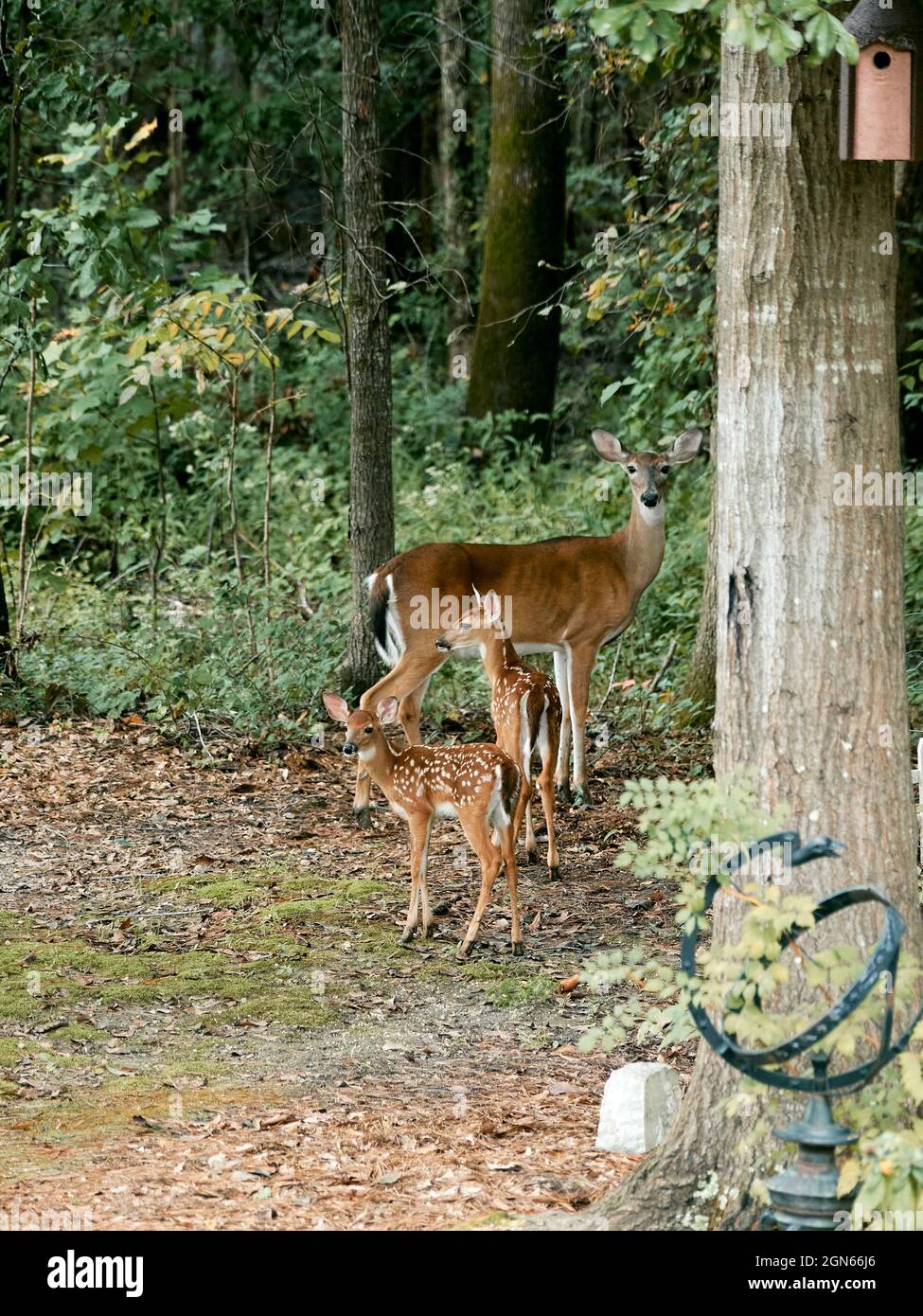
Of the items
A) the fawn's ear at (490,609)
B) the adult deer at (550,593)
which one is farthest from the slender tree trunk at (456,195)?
the fawn's ear at (490,609)

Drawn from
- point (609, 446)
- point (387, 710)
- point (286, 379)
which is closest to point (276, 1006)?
point (387, 710)

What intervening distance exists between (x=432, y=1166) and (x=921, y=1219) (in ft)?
5.69

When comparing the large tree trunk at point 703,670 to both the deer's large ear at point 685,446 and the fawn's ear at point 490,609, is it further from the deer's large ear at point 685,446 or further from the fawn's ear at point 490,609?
the fawn's ear at point 490,609

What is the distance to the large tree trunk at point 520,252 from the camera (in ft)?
53.3

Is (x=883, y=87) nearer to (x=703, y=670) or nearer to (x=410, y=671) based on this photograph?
(x=410, y=671)

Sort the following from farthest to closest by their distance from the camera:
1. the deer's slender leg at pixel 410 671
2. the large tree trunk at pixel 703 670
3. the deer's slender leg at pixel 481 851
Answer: the large tree trunk at pixel 703 670 < the deer's slender leg at pixel 410 671 < the deer's slender leg at pixel 481 851

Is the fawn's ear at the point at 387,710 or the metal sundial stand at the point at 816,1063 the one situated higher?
the fawn's ear at the point at 387,710

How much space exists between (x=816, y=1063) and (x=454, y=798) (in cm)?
352

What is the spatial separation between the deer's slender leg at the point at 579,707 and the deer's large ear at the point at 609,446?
1.17 meters

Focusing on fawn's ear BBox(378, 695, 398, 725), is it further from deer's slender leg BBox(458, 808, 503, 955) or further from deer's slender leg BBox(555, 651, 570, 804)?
deer's slender leg BBox(555, 651, 570, 804)

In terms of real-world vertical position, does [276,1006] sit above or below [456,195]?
below

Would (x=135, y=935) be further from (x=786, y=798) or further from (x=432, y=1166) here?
(x=786, y=798)

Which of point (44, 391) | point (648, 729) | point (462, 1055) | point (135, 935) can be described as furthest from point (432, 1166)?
point (44, 391)

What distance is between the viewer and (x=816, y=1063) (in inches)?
132
